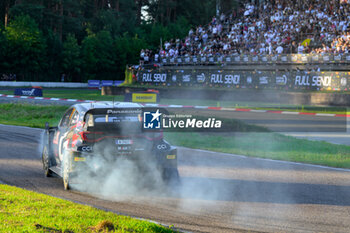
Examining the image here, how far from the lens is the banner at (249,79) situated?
26519mm

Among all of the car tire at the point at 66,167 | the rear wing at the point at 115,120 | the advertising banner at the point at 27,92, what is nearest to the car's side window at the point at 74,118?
the rear wing at the point at 115,120

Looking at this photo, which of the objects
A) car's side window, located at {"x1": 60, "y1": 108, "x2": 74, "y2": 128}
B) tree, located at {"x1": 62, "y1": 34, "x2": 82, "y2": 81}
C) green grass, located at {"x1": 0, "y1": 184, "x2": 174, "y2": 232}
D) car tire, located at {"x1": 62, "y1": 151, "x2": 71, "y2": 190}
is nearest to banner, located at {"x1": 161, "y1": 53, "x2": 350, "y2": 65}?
car's side window, located at {"x1": 60, "y1": 108, "x2": 74, "y2": 128}

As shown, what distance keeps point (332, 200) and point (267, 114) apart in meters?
16.2

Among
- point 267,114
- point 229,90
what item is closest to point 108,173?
point 267,114

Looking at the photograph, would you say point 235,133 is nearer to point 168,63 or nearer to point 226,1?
point 168,63

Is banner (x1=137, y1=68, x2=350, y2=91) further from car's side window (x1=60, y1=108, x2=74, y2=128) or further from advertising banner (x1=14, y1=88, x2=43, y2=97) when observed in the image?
car's side window (x1=60, y1=108, x2=74, y2=128)

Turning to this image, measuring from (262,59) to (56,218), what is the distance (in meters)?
27.5

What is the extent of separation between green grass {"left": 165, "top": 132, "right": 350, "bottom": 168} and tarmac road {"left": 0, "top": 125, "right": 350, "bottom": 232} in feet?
3.49

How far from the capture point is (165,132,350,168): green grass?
40.1 feet

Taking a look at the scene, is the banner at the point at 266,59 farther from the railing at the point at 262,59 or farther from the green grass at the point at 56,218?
the green grass at the point at 56,218

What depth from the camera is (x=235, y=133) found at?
1667cm

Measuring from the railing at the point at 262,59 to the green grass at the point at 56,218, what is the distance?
2429 centimetres

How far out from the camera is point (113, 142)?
801cm

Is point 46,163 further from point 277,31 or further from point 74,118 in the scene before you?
point 277,31
